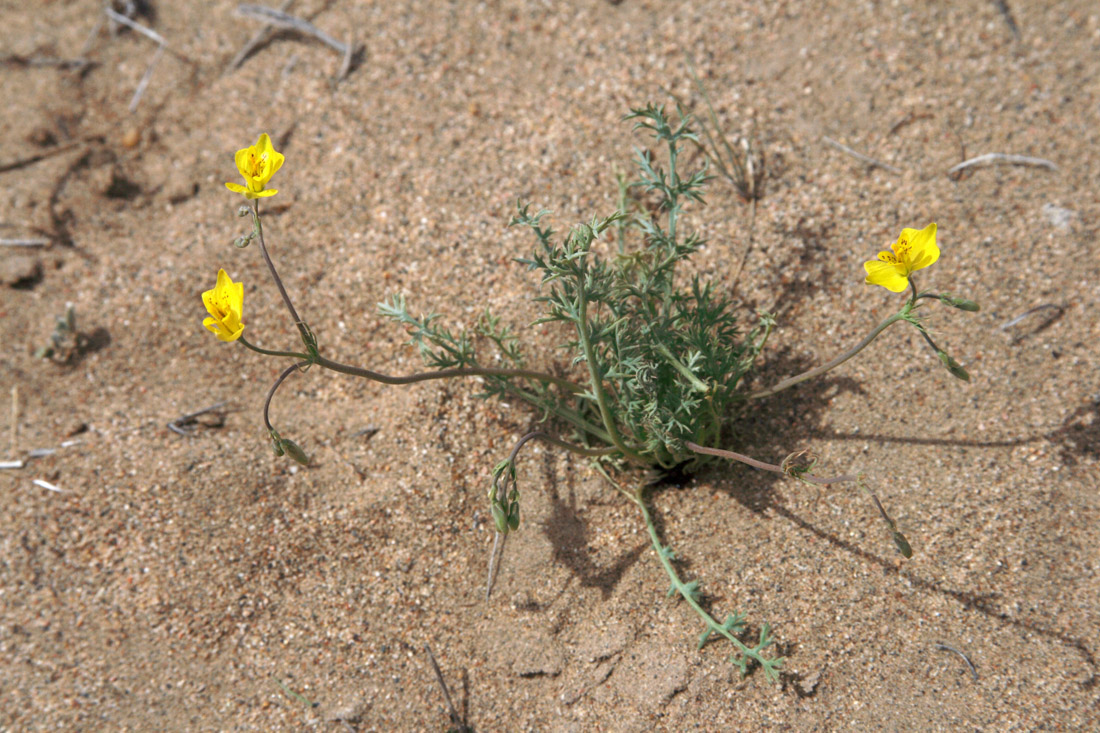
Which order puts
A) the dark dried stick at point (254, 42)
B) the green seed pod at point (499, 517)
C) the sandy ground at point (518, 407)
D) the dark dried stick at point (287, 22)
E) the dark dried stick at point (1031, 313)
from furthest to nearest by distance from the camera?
the dark dried stick at point (254, 42) → the dark dried stick at point (287, 22) → the dark dried stick at point (1031, 313) → the sandy ground at point (518, 407) → the green seed pod at point (499, 517)

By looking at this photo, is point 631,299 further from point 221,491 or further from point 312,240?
point 221,491

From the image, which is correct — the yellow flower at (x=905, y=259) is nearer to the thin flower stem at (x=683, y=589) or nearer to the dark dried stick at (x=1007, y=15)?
the thin flower stem at (x=683, y=589)

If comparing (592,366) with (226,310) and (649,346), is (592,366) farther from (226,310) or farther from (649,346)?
(226,310)

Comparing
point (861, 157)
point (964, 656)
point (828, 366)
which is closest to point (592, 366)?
point (828, 366)

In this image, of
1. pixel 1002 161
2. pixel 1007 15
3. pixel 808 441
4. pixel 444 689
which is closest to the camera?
pixel 444 689

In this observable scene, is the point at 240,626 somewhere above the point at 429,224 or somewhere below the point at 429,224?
below

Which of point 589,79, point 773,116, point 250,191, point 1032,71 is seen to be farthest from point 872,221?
point 250,191

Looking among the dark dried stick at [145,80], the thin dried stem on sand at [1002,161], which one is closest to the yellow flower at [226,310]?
the dark dried stick at [145,80]
